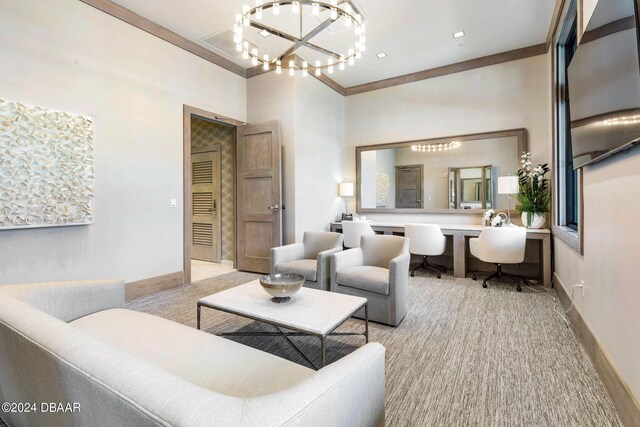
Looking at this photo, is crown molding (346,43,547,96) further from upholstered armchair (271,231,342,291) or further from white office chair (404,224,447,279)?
→ upholstered armchair (271,231,342,291)

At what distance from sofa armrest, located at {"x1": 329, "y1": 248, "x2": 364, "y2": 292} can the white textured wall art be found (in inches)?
99.1

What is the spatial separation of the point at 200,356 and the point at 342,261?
1.84 meters

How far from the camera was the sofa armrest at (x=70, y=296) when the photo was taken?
166cm

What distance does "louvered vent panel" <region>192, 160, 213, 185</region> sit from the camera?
5.85 metres

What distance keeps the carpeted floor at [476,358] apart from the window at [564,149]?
1.01 m

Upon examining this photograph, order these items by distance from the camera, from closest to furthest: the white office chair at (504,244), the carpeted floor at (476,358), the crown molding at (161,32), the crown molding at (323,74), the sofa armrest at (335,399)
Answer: the sofa armrest at (335,399), the carpeted floor at (476,358), the crown molding at (161,32), the crown molding at (323,74), the white office chair at (504,244)

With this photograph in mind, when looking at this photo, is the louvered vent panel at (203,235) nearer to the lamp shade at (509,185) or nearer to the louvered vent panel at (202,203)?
the louvered vent panel at (202,203)

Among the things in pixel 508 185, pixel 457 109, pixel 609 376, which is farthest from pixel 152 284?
pixel 457 109

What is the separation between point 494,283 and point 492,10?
3.30 metres

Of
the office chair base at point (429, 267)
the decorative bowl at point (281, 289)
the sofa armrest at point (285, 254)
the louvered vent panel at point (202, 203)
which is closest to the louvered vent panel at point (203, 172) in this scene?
the louvered vent panel at point (202, 203)

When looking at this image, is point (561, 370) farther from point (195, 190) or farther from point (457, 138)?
point (195, 190)

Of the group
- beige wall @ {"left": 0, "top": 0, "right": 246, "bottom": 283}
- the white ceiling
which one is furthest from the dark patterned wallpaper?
the white ceiling

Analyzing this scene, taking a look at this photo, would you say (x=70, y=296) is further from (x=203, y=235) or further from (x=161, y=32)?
(x=203, y=235)

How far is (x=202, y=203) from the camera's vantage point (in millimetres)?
5996
